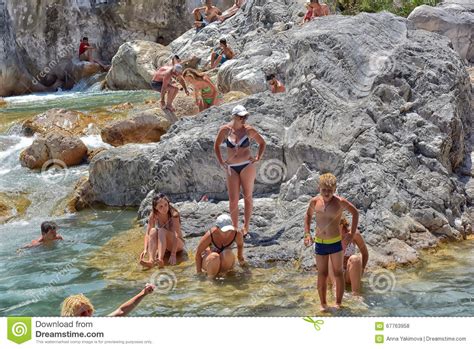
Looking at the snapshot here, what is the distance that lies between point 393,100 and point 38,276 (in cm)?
526

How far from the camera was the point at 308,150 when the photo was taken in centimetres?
884

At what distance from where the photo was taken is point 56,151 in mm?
12344

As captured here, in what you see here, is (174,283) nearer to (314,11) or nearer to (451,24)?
(314,11)

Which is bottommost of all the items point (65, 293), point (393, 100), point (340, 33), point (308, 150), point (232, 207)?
point (65, 293)

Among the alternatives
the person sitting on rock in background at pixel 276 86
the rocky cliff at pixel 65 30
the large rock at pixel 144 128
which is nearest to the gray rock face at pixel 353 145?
the person sitting on rock in background at pixel 276 86

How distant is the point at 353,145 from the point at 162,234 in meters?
2.81

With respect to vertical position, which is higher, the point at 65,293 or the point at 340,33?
the point at 340,33

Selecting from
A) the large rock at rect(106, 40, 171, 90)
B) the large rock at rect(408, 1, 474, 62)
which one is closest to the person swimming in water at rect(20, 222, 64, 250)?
the large rock at rect(408, 1, 474, 62)

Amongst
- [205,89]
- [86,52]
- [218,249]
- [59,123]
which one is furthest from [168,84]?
[86,52]

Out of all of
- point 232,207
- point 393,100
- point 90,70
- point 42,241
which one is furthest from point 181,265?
point 90,70

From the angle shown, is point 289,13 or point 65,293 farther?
point 289,13

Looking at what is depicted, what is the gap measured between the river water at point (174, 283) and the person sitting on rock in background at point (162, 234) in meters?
0.20

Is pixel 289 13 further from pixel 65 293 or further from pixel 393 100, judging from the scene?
pixel 65 293

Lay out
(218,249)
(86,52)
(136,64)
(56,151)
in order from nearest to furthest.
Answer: (218,249)
(56,151)
(136,64)
(86,52)
